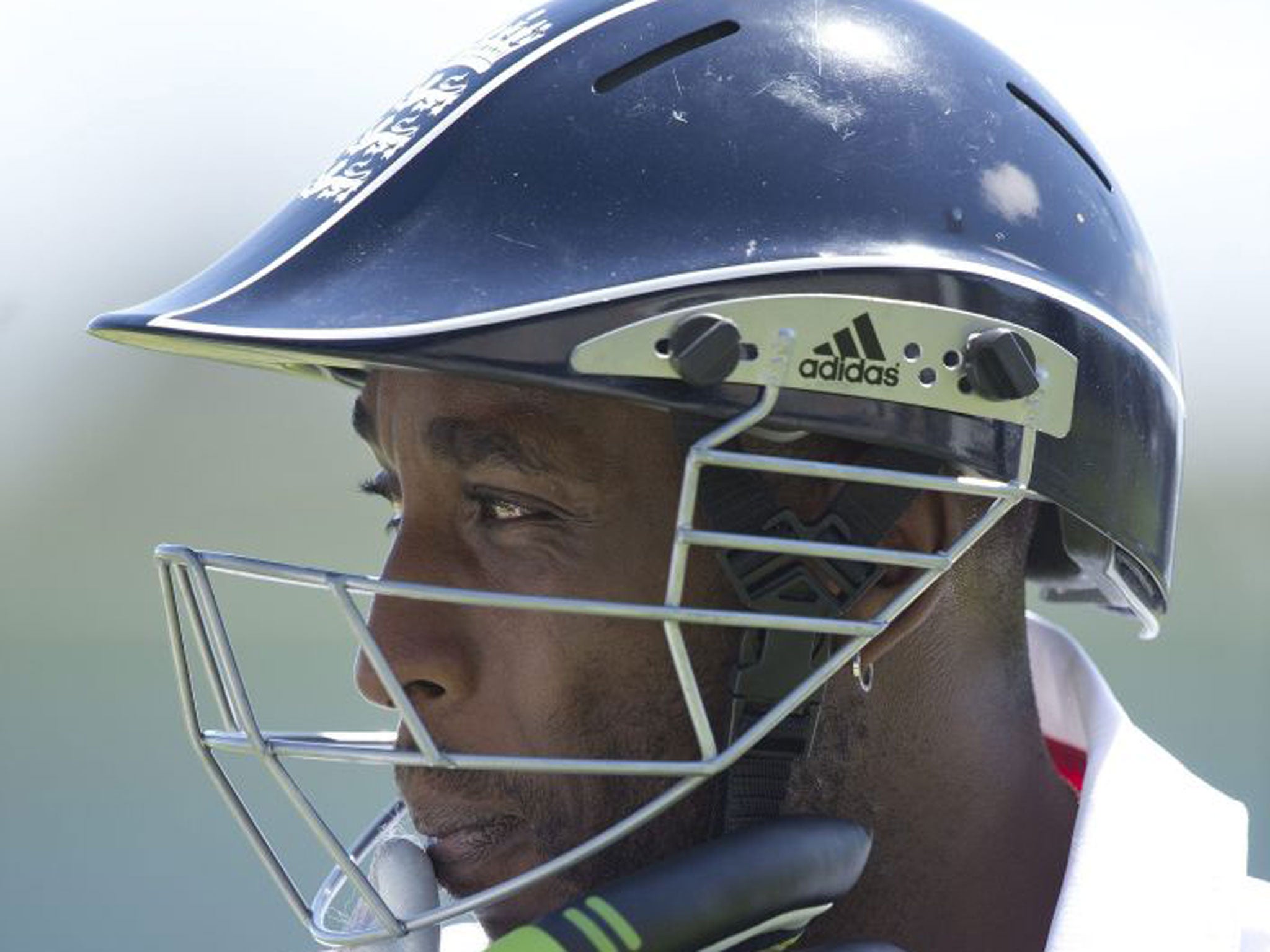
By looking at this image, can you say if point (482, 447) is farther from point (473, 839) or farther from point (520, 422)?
point (473, 839)

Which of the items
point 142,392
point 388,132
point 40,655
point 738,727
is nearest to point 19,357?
point 142,392

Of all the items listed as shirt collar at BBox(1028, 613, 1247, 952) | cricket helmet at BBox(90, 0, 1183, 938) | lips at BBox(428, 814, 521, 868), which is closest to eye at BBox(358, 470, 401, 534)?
cricket helmet at BBox(90, 0, 1183, 938)

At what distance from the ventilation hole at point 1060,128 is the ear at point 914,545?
0.40 meters

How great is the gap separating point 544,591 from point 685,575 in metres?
0.12

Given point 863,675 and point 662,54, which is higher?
point 662,54

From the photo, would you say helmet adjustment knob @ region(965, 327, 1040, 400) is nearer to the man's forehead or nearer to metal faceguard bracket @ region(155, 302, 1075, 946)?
metal faceguard bracket @ region(155, 302, 1075, 946)

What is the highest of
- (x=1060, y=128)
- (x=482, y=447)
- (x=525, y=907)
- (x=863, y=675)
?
(x=1060, y=128)

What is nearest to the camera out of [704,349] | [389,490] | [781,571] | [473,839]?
[704,349]

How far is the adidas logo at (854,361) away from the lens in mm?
1908

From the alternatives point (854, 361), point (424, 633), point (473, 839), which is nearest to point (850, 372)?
point (854, 361)

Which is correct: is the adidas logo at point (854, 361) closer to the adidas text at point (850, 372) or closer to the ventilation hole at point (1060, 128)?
the adidas text at point (850, 372)

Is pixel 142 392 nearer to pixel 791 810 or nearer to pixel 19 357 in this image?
pixel 19 357

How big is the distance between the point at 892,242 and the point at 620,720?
48 cm

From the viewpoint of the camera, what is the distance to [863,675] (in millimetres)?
2133
